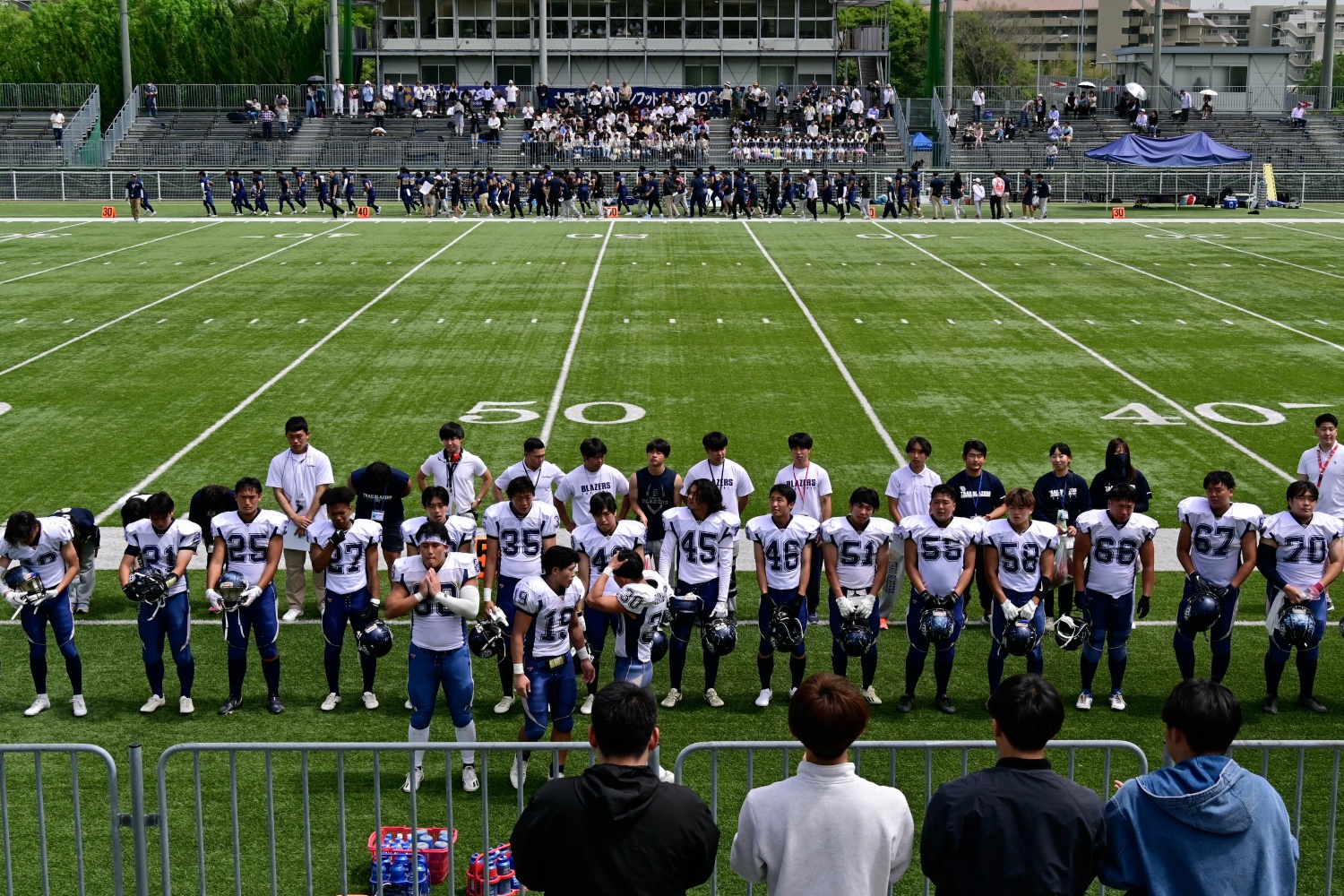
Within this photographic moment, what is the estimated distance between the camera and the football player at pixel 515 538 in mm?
9250

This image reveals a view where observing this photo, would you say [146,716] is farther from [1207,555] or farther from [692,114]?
[692,114]

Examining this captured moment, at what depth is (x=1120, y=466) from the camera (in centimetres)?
1079

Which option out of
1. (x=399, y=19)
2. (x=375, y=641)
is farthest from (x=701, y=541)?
(x=399, y=19)

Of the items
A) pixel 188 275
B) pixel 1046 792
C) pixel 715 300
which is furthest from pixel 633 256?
pixel 1046 792

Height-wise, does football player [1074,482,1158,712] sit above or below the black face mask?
below

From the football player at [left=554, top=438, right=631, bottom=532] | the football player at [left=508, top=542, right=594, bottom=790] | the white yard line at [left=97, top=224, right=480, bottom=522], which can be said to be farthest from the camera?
the white yard line at [left=97, top=224, right=480, bottom=522]

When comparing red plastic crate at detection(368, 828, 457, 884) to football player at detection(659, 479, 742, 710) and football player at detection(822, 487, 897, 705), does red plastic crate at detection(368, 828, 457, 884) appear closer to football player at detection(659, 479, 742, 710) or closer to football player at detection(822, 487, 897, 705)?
football player at detection(659, 479, 742, 710)

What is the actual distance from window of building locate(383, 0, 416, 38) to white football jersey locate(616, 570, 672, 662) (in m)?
66.2

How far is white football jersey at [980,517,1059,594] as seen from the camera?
29.6 ft

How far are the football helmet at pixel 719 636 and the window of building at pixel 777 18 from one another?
64824 mm

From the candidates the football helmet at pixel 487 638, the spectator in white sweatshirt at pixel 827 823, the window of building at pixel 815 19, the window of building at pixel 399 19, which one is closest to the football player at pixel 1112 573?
the football helmet at pixel 487 638

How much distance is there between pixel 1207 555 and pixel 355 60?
224ft

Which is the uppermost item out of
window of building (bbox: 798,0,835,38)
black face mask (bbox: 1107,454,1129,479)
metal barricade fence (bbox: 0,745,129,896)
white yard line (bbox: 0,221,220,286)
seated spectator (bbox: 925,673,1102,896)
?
window of building (bbox: 798,0,835,38)

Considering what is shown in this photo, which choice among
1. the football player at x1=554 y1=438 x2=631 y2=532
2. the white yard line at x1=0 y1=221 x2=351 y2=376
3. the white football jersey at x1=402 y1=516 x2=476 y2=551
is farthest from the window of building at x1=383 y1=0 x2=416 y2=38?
the white football jersey at x1=402 y1=516 x2=476 y2=551
